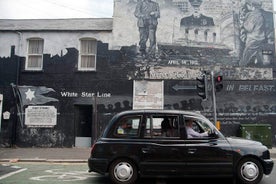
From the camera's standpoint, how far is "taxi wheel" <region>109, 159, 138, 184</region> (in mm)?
7367

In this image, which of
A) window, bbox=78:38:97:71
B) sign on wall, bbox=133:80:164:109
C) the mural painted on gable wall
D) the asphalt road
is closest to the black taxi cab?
the asphalt road

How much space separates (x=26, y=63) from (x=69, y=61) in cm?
231

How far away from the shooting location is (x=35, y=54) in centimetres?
1736

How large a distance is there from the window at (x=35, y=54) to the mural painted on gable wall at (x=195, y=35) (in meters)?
3.82

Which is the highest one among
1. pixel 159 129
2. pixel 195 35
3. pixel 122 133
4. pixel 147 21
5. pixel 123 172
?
pixel 147 21

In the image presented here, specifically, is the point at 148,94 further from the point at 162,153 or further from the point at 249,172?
the point at 249,172

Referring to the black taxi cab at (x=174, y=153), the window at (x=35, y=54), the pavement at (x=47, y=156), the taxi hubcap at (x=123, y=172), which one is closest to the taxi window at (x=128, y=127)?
the black taxi cab at (x=174, y=153)

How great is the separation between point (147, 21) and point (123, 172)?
11.2 metres

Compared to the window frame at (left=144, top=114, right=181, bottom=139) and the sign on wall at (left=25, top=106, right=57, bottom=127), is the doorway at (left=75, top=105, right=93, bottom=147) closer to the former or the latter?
the sign on wall at (left=25, top=106, right=57, bottom=127)

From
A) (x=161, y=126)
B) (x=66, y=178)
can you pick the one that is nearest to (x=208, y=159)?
(x=161, y=126)

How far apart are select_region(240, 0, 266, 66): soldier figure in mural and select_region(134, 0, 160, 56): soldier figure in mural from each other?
14.7 ft

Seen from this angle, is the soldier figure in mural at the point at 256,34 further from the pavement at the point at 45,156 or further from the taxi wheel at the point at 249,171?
the taxi wheel at the point at 249,171

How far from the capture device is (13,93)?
16.9m

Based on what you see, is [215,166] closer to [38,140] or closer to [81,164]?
[81,164]
